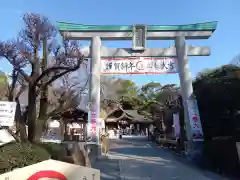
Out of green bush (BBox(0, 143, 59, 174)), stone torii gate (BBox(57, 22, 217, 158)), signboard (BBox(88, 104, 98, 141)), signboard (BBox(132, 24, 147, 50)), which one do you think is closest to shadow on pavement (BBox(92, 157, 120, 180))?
green bush (BBox(0, 143, 59, 174))

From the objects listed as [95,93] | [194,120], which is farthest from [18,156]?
[194,120]

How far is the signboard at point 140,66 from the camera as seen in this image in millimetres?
16828

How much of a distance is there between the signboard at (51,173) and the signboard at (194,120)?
12.8m

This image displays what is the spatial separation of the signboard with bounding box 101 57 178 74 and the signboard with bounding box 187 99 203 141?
9.08 ft

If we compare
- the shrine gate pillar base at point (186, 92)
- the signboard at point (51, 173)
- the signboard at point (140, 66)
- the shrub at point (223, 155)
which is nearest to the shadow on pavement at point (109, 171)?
the shrub at point (223, 155)

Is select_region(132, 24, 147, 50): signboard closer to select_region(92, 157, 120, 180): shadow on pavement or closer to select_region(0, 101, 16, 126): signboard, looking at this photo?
select_region(92, 157, 120, 180): shadow on pavement

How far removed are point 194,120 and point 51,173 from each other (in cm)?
1325

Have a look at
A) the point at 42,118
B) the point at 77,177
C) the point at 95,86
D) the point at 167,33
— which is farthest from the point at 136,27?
the point at 77,177

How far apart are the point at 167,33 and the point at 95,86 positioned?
563cm

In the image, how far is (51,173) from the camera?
8.35 ft

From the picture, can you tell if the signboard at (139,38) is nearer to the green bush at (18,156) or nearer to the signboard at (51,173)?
the green bush at (18,156)

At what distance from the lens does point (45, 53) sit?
11.6 m

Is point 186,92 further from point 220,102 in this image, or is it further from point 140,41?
point 140,41

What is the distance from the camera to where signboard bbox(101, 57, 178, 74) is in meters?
16.8
